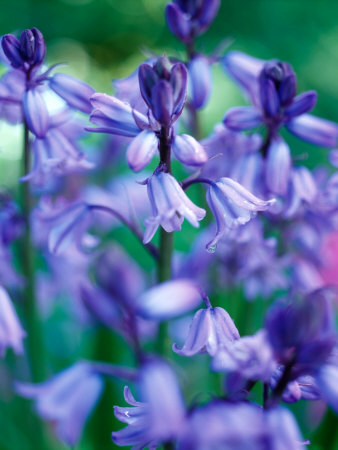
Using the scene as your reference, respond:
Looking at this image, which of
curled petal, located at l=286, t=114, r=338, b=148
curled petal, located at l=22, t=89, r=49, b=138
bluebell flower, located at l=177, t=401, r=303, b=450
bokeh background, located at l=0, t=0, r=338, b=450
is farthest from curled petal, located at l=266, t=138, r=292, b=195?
bokeh background, located at l=0, t=0, r=338, b=450

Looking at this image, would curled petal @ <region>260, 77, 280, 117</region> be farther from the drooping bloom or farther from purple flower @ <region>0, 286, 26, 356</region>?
purple flower @ <region>0, 286, 26, 356</region>

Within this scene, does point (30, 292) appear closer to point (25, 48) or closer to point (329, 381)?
point (25, 48)

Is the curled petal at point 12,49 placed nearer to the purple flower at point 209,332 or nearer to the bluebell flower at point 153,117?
the bluebell flower at point 153,117

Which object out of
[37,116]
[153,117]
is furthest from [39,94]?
[153,117]

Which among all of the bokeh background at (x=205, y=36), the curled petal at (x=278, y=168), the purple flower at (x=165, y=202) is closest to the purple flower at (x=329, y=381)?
the purple flower at (x=165, y=202)

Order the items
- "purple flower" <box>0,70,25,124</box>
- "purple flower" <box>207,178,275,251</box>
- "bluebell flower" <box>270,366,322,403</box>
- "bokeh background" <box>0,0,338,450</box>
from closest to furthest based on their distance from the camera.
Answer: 1. "bluebell flower" <box>270,366,322,403</box>
2. "purple flower" <box>207,178,275,251</box>
3. "purple flower" <box>0,70,25,124</box>
4. "bokeh background" <box>0,0,338,450</box>

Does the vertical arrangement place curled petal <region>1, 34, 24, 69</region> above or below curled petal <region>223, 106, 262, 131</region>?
above
